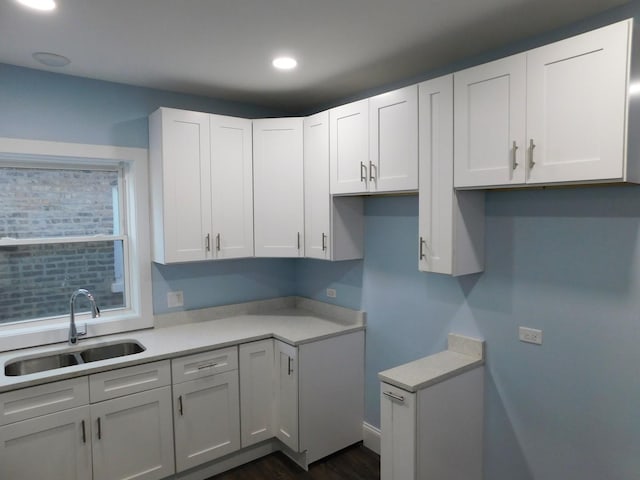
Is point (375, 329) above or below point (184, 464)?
above

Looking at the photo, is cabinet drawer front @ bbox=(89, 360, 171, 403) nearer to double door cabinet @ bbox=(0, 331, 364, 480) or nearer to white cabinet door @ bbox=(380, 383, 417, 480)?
double door cabinet @ bbox=(0, 331, 364, 480)

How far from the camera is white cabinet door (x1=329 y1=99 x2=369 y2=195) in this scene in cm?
267

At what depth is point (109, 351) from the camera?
9.26 ft

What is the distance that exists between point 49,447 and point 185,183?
168cm

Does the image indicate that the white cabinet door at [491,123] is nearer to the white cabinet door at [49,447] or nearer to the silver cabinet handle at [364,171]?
the silver cabinet handle at [364,171]

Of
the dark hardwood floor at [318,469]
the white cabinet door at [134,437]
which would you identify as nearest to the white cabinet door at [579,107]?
the dark hardwood floor at [318,469]

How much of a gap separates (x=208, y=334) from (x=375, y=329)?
118 centimetres

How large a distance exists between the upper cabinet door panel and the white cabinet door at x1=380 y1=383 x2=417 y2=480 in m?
1.59

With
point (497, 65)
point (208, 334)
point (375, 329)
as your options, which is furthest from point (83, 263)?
point (497, 65)

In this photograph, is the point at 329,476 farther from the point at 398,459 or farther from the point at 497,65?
the point at 497,65

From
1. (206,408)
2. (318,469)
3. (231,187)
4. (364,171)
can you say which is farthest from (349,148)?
(318,469)

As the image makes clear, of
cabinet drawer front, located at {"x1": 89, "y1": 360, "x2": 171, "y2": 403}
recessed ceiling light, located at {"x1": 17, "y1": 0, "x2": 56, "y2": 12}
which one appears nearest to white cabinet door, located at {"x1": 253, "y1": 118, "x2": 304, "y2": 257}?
cabinet drawer front, located at {"x1": 89, "y1": 360, "x2": 171, "y2": 403}

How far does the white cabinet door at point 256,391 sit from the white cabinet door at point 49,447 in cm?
94

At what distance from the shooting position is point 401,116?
2436 millimetres
